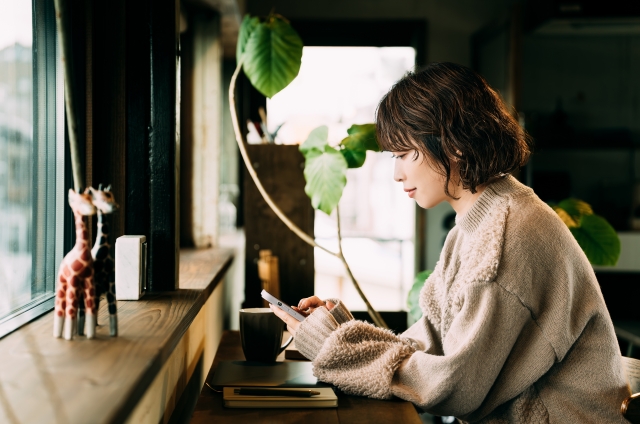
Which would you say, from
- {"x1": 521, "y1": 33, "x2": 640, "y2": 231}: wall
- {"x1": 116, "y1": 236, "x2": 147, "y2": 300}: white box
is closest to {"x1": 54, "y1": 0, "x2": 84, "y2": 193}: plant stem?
{"x1": 116, "y1": 236, "x2": 147, "y2": 300}: white box

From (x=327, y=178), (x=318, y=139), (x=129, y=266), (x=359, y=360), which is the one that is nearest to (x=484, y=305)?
(x=359, y=360)

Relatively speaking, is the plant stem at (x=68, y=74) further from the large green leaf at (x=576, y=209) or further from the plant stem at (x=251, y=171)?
the large green leaf at (x=576, y=209)

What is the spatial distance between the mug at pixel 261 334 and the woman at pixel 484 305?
0.07 meters

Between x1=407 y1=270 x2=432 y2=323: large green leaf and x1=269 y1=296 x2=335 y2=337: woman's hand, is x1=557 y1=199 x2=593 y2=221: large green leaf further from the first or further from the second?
x1=269 y1=296 x2=335 y2=337: woman's hand

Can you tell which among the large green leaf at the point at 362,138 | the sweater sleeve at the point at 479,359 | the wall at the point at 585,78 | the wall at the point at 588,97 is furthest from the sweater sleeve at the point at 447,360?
the wall at the point at 585,78

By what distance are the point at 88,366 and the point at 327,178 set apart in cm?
142

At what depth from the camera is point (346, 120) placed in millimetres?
3869

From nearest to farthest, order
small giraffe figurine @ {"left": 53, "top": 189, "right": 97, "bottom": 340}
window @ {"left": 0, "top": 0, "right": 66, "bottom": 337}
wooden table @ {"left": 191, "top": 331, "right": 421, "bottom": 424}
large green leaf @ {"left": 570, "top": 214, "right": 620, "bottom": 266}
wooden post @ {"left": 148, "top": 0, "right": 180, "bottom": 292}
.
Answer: small giraffe figurine @ {"left": 53, "top": 189, "right": 97, "bottom": 340} < wooden table @ {"left": 191, "top": 331, "right": 421, "bottom": 424} < window @ {"left": 0, "top": 0, "right": 66, "bottom": 337} < wooden post @ {"left": 148, "top": 0, "right": 180, "bottom": 292} < large green leaf @ {"left": 570, "top": 214, "right": 620, "bottom": 266}

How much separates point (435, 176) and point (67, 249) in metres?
0.85

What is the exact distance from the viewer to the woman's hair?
1135 millimetres

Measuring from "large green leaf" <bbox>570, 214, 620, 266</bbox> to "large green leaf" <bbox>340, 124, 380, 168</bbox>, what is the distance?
787mm

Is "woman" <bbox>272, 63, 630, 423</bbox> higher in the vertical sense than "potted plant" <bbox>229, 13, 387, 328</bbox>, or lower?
lower

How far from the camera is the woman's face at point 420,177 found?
3.90ft

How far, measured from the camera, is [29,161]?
1.20 metres
